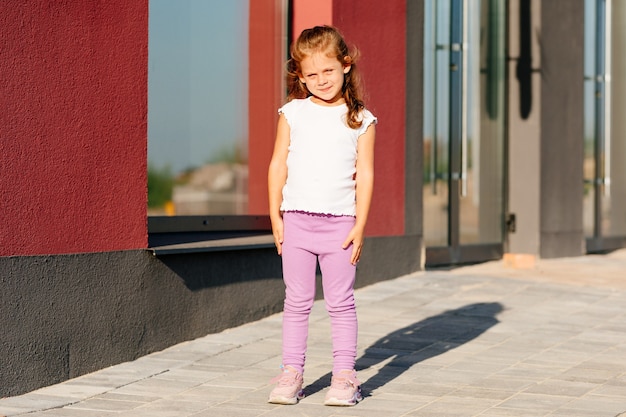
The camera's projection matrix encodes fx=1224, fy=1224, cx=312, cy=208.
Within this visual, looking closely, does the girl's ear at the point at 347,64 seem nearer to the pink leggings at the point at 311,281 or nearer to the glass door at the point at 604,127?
the pink leggings at the point at 311,281

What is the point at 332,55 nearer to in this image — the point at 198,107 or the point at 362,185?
the point at 362,185

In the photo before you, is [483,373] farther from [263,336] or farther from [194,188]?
[194,188]

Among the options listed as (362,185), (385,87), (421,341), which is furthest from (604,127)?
(362,185)

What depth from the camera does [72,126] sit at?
5.96 m

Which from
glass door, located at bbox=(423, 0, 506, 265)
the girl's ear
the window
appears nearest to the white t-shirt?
the girl's ear

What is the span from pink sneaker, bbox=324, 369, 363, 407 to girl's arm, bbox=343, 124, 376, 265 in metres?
0.50

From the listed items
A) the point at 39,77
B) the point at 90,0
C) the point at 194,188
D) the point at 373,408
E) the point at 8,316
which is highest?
the point at 90,0

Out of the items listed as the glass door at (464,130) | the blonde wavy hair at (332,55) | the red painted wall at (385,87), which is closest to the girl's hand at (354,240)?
the blonde wavy hair at (332,55)

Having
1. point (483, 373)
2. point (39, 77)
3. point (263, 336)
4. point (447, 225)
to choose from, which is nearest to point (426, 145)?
point (447, 225)

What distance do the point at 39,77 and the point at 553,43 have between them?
8086 millimetres

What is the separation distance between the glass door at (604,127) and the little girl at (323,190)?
882 centimetres

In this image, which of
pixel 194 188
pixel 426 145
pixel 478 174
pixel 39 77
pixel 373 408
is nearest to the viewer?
pixel 373 408

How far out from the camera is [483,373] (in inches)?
241

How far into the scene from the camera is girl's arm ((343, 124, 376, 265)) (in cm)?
534
